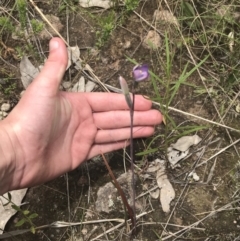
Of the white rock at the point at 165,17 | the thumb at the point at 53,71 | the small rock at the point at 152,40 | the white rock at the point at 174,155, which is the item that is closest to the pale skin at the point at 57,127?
the thumb at the point at 53,71

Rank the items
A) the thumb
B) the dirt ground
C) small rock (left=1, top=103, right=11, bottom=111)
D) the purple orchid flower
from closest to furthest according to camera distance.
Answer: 1. the purple orchid flower
2. the thumb
3. the dirt ground
4. small rock (left=1, top=103, right=11, bottom=111)

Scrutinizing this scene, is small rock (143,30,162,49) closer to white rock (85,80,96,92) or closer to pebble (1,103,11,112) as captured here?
white rock (85,80,96,92)

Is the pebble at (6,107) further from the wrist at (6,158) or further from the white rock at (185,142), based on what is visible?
the white rock at (185,142)

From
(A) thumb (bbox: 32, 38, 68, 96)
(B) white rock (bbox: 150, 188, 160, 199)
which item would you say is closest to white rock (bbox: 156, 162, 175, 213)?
(B) white rock (bbox: 150, 188, 160, 199)

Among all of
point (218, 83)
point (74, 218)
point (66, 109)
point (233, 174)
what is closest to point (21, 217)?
point (74, 218)

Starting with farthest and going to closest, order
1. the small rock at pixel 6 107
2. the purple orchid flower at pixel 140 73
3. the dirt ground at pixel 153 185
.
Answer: the small rock at pixel 6 107 < the dirt ground at pixel 153 185 < the purple orchid flower at pixel 140 73

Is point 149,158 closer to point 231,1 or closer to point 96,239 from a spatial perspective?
point 96,239
